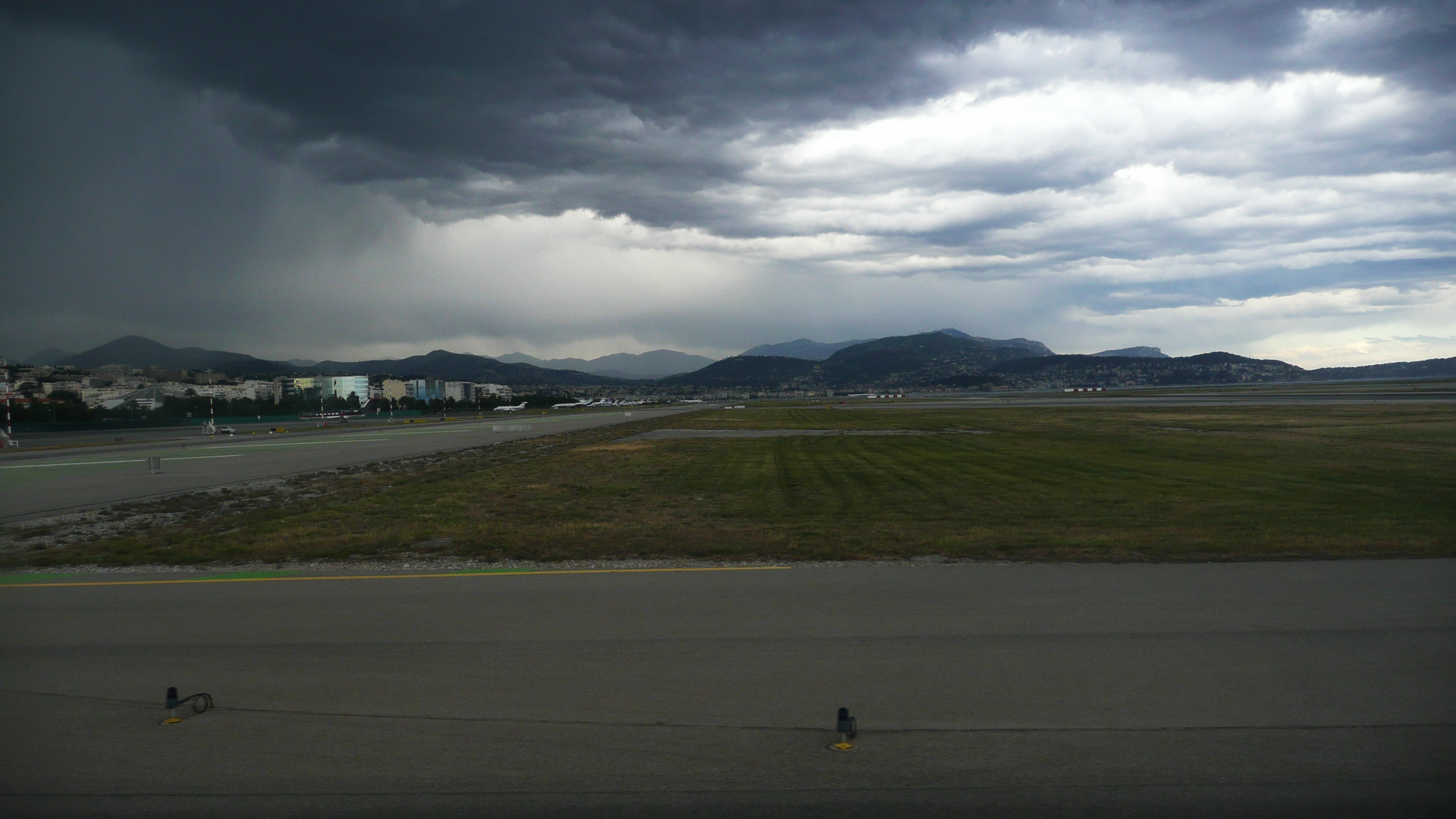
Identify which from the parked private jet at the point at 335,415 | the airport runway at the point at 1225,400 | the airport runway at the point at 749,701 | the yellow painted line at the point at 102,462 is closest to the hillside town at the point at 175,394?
the parked private jet at the point at 335,415

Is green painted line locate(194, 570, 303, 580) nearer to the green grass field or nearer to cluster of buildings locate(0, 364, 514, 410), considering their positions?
the green grass field

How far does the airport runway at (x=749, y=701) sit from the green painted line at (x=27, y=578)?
1.66 metres

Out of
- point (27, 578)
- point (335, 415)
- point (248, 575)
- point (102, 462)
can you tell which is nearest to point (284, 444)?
point (102, 462)

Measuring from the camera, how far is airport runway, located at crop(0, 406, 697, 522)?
880 inches

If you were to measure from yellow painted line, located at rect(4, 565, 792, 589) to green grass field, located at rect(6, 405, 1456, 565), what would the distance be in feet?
3.29

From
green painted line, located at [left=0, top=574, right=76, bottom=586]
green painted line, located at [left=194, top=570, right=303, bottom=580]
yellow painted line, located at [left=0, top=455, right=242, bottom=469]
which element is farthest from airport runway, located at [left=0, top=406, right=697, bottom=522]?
green painted line, located at [left=194, top=570, right=303, bottom=580]

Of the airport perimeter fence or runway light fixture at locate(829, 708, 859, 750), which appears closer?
runway light fixture at locate(829, 708, 859, 750)

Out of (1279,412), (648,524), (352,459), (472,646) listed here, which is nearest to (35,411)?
(352,459)

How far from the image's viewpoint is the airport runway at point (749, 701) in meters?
4.45

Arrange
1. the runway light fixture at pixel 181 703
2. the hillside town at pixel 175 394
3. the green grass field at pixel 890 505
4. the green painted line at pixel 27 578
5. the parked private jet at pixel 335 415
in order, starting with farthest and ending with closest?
the parked private jet at pixel 335 415 → the hillside town at pixel 175 394 → the green grass field at pixel 890 505 → the green painted line at pixel 27 578 → the runway light fixture at pixel 181 703

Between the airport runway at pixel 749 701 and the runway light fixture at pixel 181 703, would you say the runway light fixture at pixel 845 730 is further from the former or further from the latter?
the runway light fixture at pixel 181 703

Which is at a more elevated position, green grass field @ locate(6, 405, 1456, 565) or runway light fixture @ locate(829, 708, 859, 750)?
runway light fixture @ locate(829, 708, 859, 750)

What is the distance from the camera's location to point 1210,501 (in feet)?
55.6

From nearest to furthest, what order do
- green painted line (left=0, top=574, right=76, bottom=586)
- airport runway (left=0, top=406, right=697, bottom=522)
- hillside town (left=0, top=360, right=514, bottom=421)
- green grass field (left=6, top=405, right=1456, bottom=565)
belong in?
1. green painted line (left=0, top=574, right=76, bottom=586)
2. green grass field (left=6, top=405, right=1456, bottom=565)
3. hillside town (left=0, top=360, right=514, bottom=421)
4. airport runway (left=0, top=406, right=697, bottom=522)
